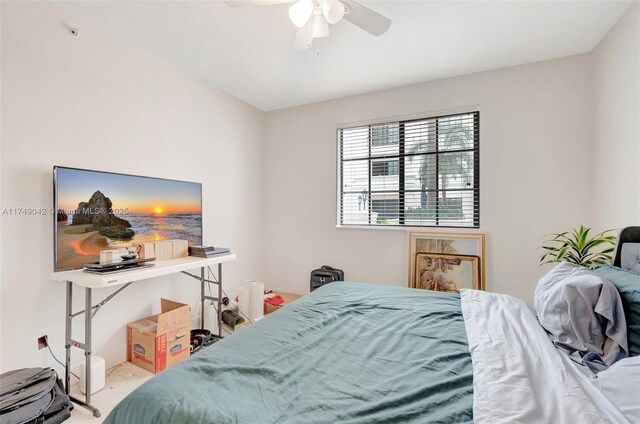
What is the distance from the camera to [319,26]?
1728 mm

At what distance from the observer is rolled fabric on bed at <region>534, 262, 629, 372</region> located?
3.54 feet

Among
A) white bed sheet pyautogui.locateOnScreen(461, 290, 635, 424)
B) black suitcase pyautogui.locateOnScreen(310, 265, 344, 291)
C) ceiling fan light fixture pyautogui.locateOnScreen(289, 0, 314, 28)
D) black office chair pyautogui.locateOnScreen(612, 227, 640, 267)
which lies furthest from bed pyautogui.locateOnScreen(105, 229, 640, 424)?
black suitcase pyautogui.locateOnScreen(310, 265, 344, 291)

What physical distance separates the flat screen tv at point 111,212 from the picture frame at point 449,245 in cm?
236

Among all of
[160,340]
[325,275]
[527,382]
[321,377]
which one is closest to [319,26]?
[321,377]

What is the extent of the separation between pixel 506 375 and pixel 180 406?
1.02 metres

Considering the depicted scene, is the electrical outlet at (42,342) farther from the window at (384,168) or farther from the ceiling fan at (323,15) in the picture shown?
the window at (384,168)

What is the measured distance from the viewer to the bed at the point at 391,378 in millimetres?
797

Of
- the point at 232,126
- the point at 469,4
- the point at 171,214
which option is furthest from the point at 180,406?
the point at 232,126

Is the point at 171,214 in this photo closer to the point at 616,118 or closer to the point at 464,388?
the point at 464,388

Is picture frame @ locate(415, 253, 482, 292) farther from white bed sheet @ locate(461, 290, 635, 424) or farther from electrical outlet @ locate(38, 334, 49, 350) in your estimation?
electrical outlet @ locate(38, 334, 49, 350)

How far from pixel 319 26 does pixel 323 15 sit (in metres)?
0.07

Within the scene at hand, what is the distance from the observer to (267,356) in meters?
1.16

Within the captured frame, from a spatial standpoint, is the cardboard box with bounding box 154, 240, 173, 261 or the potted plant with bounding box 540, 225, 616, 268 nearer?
the potted plant with bounding box 540, 225, 616, 268

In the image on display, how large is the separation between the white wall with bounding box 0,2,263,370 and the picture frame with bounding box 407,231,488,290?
2.26 meters
